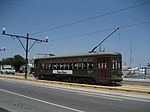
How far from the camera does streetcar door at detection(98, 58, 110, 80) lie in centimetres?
2650

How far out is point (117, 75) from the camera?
26.7m

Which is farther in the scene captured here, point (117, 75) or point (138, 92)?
point (117, 75)

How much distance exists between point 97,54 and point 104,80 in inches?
104

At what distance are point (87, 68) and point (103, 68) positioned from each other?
2101 millimetres

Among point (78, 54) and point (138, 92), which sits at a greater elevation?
point (78, 54)

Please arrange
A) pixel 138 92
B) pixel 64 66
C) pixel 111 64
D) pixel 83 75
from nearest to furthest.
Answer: pixel 138 92 < pixel 111 64 < pixel 83 75 < pixel 64 66

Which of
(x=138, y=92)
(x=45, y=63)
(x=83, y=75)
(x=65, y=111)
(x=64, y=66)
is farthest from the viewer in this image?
(x=45, y=63)

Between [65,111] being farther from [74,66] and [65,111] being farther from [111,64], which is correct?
[74,66]

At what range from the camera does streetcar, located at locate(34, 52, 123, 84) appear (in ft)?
87.2

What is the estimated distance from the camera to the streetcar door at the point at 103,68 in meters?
26.5

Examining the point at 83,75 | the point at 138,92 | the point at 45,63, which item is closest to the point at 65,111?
the point at 138,92

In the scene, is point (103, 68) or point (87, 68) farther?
point (87, 68)

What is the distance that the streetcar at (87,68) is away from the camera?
26594 mm

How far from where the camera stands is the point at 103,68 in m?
26.8
